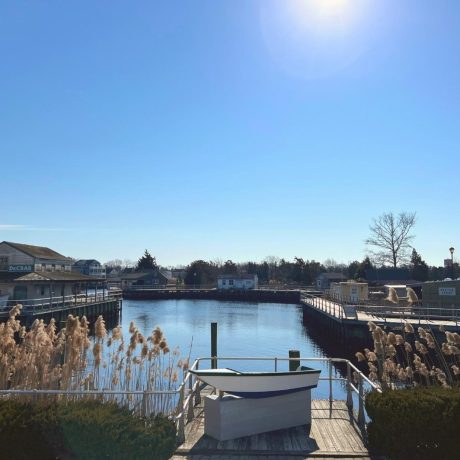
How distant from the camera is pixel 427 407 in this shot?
6.84 m

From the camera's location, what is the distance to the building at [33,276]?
40.9 meters

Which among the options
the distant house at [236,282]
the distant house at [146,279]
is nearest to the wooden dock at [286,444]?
the distant house at [236,282]

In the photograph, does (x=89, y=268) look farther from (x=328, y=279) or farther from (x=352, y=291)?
(x=352, y=291)

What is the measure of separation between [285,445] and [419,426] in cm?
232

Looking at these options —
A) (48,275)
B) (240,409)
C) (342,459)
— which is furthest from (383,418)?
(48,275)

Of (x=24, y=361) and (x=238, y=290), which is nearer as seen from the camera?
(x=24, y=361)

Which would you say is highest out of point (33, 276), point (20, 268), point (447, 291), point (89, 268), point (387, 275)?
point (89, 268)

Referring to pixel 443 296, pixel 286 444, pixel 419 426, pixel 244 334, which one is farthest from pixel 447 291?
pixel 419 426

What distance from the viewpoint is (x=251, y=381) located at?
8.24m

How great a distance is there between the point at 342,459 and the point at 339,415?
2.58m

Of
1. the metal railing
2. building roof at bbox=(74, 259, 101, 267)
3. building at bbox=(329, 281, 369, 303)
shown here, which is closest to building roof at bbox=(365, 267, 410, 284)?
building at bbox=(329, 281, 369, 303)

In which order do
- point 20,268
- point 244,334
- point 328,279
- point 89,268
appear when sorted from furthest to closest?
point 89,268, point 328,279, point 20,268, point 244,334

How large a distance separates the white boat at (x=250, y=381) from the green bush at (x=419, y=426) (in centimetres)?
187

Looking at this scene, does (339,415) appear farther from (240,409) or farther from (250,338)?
(250,338)
